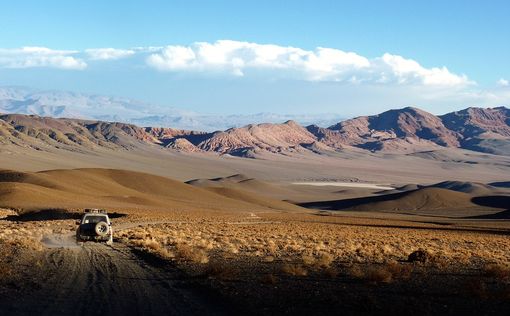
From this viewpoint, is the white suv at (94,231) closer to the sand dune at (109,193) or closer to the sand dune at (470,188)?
the sand dune at (109,193)

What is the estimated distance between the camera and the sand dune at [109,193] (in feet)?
225

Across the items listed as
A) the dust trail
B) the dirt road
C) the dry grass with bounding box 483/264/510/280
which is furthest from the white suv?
the dry grass with bounding box 483/264/510/280

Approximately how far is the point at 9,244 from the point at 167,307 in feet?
45.8

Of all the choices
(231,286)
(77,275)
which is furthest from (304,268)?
(77,275)

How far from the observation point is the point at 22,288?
1452 cm

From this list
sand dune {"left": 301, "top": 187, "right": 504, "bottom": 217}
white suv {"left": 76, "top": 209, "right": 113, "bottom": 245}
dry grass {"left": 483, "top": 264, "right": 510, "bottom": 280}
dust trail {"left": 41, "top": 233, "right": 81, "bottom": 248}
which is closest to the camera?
dry grass {"left": 483, "top": 264, "right": 510, "bottom": 280}

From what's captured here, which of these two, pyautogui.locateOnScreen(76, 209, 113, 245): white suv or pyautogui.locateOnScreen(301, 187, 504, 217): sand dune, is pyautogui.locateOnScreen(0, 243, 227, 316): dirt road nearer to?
pyautogui.locateOnScreen(76, 209, 113, 245): white suv

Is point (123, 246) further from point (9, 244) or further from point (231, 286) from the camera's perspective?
point (231, 286)

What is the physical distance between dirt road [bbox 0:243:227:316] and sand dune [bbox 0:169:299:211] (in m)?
44.0

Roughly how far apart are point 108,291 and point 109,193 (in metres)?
81.4

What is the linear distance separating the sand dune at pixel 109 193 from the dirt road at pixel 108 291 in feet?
144

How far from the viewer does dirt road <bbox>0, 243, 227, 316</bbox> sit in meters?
12.4

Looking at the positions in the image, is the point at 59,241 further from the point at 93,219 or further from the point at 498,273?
the point at 498,273

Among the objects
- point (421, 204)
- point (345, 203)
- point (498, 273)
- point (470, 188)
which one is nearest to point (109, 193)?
point (345, 203)
